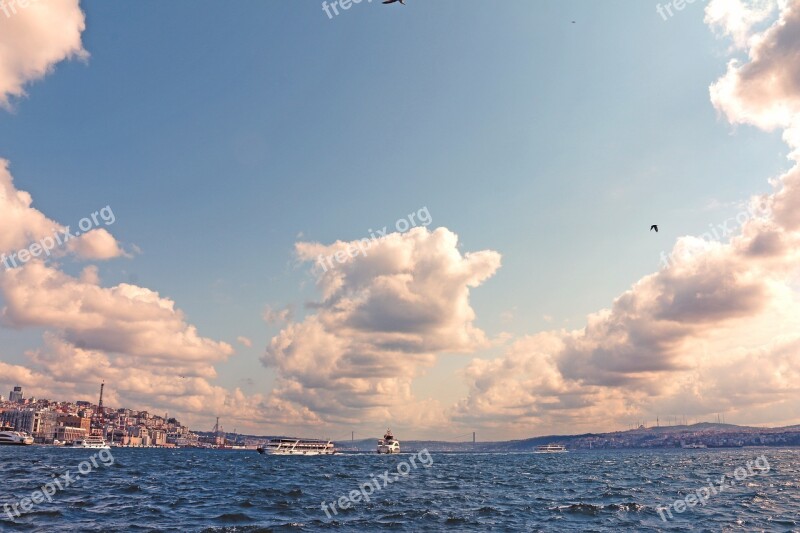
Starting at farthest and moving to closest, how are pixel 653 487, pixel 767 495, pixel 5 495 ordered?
pixel 653 487 < pixel 767 495 < pixel 5 495

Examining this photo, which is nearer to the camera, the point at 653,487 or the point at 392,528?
the point at 392,528

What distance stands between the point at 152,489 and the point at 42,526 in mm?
30275

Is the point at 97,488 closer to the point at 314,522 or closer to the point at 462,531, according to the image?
the point at 314,522

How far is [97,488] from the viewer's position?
63250 millimetres

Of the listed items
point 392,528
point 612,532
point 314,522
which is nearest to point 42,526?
point 314,522

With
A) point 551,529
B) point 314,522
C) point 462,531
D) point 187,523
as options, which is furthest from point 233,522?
point 551,529

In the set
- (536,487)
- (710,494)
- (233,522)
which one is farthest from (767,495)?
(233,522)

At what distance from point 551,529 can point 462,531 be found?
24.2ft

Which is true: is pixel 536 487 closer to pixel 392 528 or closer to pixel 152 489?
pixel 392 528

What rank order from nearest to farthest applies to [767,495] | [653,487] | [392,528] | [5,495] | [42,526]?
[42,526] → [392,528] → [5,495] → [767,495] → [653,487]

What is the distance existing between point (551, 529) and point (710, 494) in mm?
36326

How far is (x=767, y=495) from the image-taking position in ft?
207

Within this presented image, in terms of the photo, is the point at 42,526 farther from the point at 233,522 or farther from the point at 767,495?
the point at 767,495

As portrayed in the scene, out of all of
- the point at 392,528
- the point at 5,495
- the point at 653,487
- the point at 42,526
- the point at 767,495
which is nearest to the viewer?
the point at 42,526
